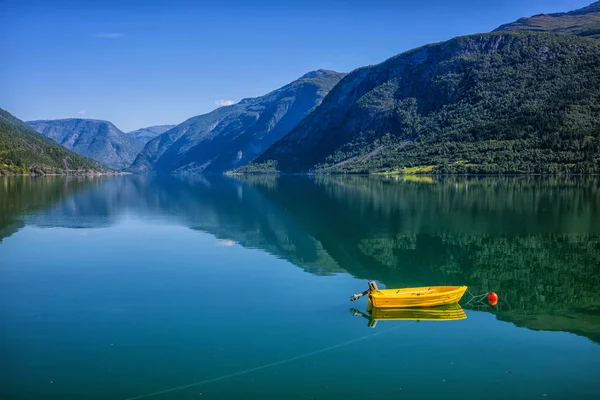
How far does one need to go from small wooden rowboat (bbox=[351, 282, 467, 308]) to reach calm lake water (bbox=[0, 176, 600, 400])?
4.69 feet

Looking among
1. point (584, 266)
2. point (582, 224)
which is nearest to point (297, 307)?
point (584, 266)

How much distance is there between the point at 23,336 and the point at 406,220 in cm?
5104

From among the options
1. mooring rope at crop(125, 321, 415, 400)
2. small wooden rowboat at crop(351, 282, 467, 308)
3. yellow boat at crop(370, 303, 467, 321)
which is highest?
small wooden rowboat at crop(351, 282, 467, 308)

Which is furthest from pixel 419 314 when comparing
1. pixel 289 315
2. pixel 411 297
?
pixel 289 315

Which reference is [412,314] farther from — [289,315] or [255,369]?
[255,369]

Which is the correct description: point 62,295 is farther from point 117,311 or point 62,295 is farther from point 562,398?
point 562,398

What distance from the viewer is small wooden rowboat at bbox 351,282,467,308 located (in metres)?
28.2

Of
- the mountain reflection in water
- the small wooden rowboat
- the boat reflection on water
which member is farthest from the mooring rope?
the mountain reflection in water

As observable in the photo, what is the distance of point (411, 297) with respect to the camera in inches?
1115

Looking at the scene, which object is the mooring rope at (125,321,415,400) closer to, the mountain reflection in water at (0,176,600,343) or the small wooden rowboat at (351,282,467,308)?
the small wooden rowboat at (351,282,467,308)

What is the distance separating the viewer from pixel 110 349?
75.7ft

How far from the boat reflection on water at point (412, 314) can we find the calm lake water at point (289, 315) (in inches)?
19.0

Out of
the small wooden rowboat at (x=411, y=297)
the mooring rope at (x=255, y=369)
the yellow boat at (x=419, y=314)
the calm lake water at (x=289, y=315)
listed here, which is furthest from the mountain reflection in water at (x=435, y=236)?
the mooring rope at (x=255, y=369)

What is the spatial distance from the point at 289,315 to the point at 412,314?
21.8 feet
